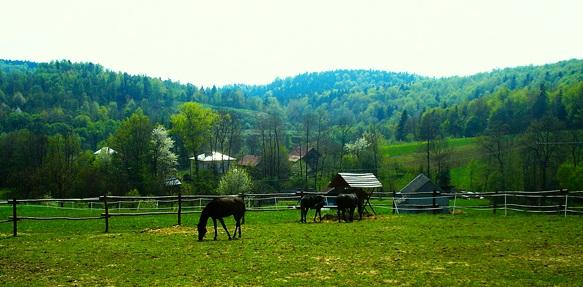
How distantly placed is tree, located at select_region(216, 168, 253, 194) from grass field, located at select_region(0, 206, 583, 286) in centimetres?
4569

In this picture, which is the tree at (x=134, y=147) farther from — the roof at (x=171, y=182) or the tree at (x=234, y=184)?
the tree at (x=234, y=184)

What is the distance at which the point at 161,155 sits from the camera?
71.5 meters

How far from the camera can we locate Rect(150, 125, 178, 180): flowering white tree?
68700 millimetres

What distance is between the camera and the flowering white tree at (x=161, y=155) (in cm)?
6870

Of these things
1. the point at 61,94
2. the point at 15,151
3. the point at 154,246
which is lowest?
the point at 154,246

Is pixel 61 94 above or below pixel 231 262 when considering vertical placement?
above

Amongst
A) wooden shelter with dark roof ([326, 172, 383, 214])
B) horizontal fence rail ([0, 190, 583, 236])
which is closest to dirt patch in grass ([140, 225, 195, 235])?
horizontal fence rail ([0, 190, 583, 236])

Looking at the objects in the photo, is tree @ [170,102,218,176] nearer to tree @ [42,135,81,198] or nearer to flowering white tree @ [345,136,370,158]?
tree @ [42,135,81,198]

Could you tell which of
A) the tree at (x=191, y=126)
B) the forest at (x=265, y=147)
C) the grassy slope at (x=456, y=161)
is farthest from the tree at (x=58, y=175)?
the grassy slope at (x=456, y=161)

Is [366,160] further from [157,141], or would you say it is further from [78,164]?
[78,164]

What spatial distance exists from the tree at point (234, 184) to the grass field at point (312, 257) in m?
45.7

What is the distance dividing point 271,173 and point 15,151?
3852cm

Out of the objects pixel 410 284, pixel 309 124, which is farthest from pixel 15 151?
pixel 410 284

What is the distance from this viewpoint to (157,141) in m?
71.5
